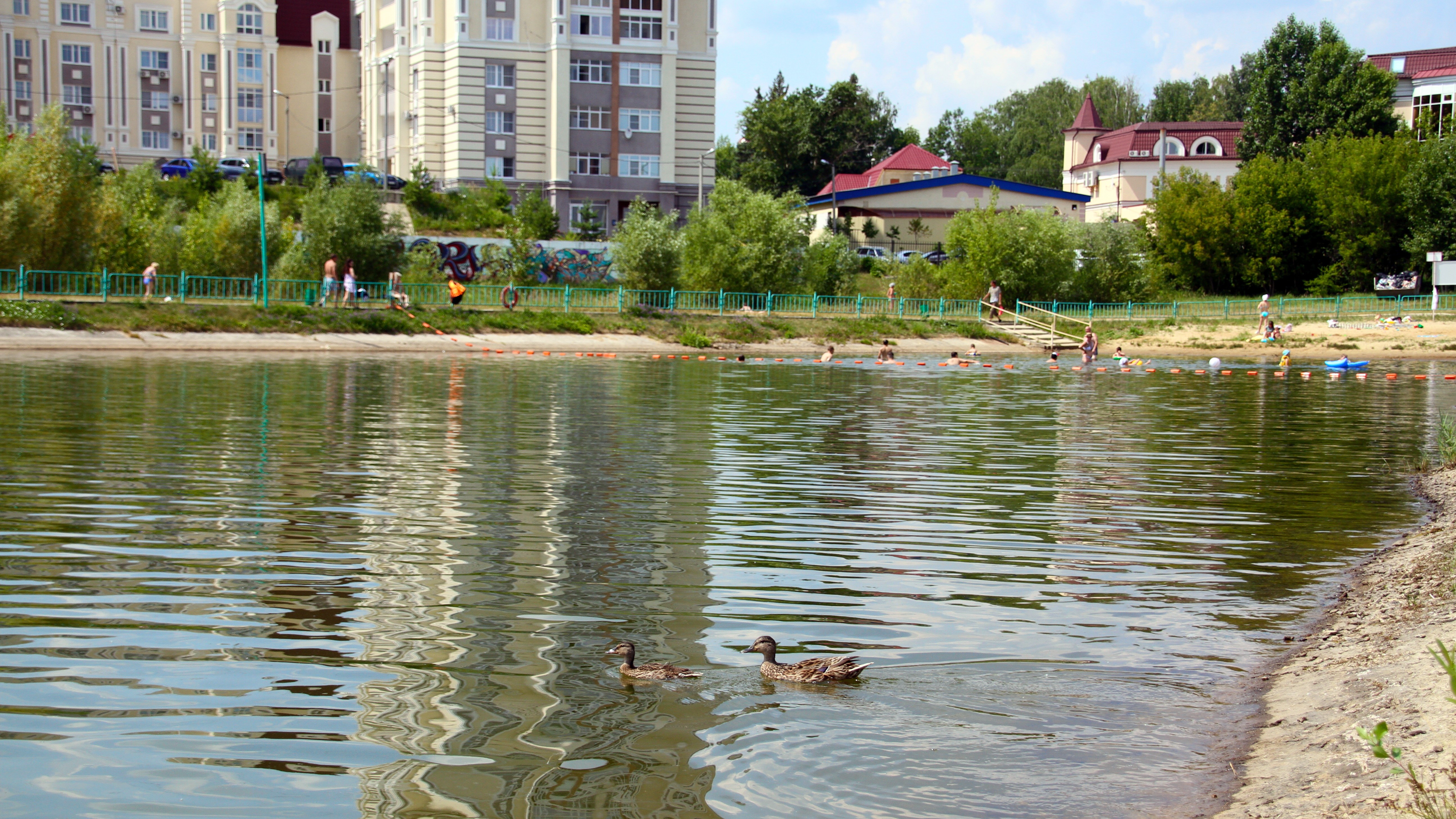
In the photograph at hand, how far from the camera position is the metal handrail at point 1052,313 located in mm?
58531

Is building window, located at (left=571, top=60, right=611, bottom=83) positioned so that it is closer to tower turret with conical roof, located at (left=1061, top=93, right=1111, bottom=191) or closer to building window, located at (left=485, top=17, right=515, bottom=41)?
building window, located at (left=485, top=17, right=515, bottom=41)

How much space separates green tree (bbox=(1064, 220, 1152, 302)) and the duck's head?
60272mm

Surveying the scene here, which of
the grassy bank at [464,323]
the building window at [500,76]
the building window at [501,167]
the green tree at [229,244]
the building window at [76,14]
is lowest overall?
the grassy bank at [464,323]

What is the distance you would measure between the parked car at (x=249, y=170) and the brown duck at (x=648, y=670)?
204 ft

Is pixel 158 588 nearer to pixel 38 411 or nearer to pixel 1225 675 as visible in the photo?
pixel 1225 675

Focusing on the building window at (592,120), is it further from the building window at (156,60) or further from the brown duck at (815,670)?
the brown duck at (815,670)

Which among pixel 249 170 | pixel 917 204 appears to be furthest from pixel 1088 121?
pixel 249 170

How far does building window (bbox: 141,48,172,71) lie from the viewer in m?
92.7

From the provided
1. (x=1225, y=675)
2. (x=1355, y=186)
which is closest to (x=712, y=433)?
(x=1225, y=675)

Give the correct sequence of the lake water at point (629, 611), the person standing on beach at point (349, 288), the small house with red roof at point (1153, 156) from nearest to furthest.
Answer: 1. the lake water at point (629, 611)
2. the person standing on beach at point (349, 288)
3. the small house with red roof at point (1153, 156)

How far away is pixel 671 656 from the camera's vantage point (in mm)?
8344

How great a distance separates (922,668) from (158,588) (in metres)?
6.27

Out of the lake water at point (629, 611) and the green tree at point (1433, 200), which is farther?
the green tree at point (1433, 200)

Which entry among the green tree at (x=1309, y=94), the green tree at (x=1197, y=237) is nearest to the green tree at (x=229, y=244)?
the green tree at (x=1197, y=237)
